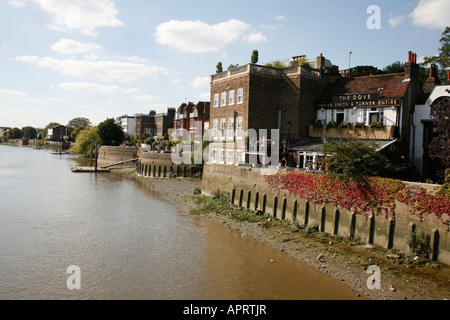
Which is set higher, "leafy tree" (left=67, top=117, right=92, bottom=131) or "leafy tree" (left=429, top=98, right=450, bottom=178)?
"leafy tree" (left=67, top=117, right=92, bottom=131)

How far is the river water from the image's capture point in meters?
12.7

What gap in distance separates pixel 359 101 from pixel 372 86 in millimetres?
2219

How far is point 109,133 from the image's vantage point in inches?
3155

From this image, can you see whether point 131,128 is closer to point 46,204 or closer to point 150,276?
point 46,204

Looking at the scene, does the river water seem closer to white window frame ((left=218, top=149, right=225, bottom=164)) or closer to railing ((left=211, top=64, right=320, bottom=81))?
white window frame ((left=218, top=149, right=225, bottom=164))

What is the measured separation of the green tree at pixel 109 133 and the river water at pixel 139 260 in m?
54.6

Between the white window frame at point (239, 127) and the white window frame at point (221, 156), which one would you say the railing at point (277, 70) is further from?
the white window frame at point (221, 156)

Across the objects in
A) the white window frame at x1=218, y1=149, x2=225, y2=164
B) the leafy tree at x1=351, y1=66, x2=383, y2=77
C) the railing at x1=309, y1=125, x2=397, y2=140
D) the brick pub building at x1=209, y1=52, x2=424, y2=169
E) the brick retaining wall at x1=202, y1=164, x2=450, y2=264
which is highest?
the leafy tree at x1=351, y1=66, x2=383, y2=77

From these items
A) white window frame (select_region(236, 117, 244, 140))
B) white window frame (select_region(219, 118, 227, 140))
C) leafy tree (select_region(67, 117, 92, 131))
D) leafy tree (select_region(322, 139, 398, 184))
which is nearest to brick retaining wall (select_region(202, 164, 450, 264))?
leafy tree (select_region(322, 139, 398, 184))

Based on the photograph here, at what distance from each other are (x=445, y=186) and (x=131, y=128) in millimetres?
101915

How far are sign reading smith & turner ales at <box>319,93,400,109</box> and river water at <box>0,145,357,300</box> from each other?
48.1 feet

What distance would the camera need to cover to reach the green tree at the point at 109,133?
7956 cm
